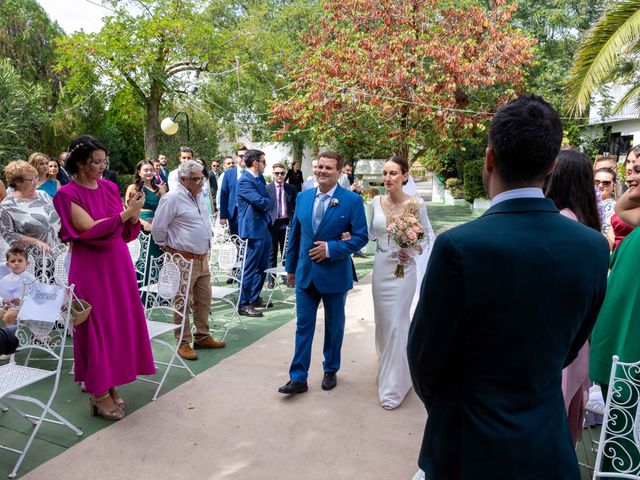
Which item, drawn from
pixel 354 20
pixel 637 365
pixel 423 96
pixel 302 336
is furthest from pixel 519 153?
pixel 354 20

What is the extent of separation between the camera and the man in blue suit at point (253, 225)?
736 centimetres

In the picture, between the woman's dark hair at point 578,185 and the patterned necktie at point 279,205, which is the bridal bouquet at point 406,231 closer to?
the woman's dark hair at point 578,185

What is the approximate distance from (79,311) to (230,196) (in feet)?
14.6

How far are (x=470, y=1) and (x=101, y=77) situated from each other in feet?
47.8

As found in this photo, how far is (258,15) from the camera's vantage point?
28.9 meters

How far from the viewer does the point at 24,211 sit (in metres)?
5.59

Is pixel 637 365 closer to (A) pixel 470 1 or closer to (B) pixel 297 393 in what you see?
(B) pixel 297 393

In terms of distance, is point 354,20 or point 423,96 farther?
point 354,20

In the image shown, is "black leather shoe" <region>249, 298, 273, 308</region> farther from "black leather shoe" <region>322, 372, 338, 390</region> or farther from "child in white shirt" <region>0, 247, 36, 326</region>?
"child in white shirt" <region>0, 247, 36, 326</region>

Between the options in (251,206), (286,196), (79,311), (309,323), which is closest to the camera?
(79,311)

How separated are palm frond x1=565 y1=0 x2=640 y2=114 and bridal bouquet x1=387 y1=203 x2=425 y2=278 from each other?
25.5ft

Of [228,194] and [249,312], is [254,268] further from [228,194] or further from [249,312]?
[228,194]

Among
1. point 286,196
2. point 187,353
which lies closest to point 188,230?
point 187,353

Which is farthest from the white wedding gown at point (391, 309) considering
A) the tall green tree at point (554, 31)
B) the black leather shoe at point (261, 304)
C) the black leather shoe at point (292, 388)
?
the tall green tree at point (554, 31)
